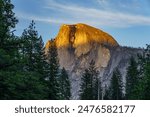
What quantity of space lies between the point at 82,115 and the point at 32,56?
57568mm

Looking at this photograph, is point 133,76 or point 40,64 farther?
→ point 133,76

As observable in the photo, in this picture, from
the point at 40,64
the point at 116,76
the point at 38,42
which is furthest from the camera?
the point at 116,76

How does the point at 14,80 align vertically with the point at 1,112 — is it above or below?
below

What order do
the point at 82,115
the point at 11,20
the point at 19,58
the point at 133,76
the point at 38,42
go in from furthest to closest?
the point at 133,76, the point at 38,42, the point at 11,20, the point at 19,58, the point at 82,115

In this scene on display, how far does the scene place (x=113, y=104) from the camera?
678 cm

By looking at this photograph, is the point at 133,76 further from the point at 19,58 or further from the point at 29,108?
the point at 29,108

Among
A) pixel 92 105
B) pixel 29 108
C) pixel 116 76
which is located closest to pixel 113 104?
pixel 92 105

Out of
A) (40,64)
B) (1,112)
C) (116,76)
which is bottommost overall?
(116,76)

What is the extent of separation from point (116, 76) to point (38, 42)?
66883mm

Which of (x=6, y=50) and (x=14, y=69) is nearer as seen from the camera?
(x=14, y=69)

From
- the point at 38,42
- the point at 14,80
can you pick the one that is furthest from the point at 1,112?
the point at 38,42

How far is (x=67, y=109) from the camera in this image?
661 centimetres

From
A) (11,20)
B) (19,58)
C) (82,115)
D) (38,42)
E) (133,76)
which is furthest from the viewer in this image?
(133,76)

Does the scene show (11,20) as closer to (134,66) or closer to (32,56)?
(32,56)
